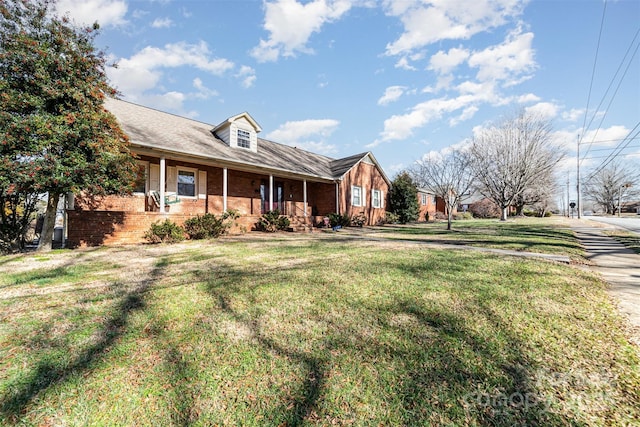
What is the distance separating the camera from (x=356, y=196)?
63.9ft

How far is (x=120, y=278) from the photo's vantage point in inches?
177

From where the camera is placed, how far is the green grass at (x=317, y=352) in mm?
1716

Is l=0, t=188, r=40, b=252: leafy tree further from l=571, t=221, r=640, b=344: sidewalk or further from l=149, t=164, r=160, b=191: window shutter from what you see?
l=571, t=221, r=640, b=344: sidewalk

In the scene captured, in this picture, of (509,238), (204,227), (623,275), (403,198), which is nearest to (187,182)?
(204,227)

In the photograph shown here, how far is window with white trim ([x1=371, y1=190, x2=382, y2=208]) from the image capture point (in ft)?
68.9

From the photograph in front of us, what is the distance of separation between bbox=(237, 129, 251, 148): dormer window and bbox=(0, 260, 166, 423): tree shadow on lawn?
12956 mm

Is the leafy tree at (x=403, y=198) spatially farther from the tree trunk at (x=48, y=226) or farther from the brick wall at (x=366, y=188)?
the tree trunk at (x=48, y=226)

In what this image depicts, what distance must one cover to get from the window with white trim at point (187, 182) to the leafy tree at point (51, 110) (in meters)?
5.01

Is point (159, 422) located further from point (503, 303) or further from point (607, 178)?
point (607, 178)

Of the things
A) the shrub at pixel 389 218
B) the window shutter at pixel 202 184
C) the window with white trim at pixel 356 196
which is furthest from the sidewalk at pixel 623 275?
the shrub at pixel 389 218

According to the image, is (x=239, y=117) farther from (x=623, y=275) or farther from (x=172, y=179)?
(x=623, y=275)

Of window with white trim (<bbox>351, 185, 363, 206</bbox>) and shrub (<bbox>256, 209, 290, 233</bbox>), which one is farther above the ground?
window with white trim (<bbox>351, 185, 363, 206</bbox>)

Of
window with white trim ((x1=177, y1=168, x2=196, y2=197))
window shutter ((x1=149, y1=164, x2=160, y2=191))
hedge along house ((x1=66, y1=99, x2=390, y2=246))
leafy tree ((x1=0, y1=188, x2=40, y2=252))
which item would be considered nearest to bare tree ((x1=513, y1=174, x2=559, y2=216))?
hedge along house ((x1=66, y1=99, x2=390, y2=246))

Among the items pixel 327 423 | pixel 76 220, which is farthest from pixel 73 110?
pixel 327 423
